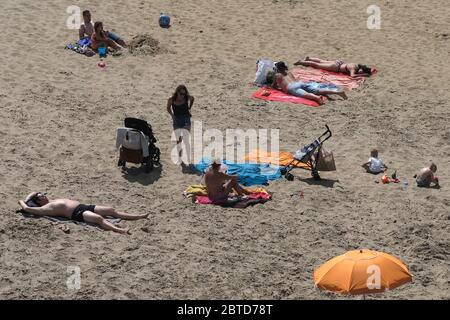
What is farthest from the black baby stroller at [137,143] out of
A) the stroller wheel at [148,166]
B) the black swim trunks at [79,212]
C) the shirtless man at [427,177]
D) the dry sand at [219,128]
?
the shirtless man at [427,177]

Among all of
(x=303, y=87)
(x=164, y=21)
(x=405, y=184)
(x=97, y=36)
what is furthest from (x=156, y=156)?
(x=164, y=21)

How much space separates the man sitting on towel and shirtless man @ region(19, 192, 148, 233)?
1.53 metres

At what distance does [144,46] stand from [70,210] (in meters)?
7.42

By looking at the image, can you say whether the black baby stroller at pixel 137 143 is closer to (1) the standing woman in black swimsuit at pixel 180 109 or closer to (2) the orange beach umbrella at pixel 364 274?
(1) the standing woman in black swimsuit at pixel 180 109

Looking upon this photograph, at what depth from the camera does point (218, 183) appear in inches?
572

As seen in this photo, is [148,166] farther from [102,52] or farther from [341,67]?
[341,67]

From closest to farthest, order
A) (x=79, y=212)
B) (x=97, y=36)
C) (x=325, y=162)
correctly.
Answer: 1. (x=79, y=212)
2. (x=325, y=162)
3. (x=97, y=36)

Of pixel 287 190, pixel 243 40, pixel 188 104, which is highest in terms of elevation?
pixel 243 40

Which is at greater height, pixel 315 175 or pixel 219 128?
pixel 219 128

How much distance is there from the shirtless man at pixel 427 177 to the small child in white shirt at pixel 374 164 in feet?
2.36

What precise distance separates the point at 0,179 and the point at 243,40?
25.6 feet
